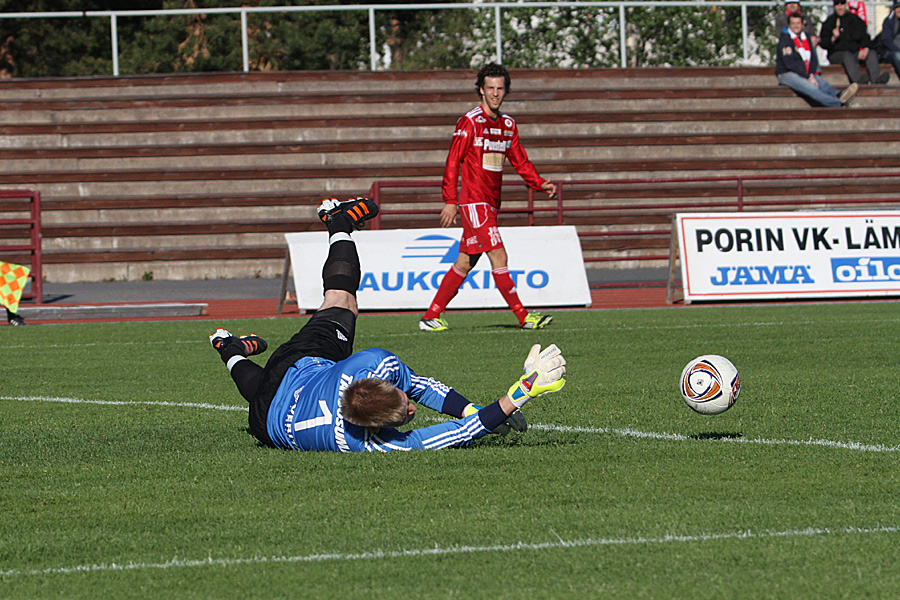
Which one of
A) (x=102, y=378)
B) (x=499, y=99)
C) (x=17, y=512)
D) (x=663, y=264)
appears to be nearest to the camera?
(x=17, y=512)

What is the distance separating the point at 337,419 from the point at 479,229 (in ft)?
22.8

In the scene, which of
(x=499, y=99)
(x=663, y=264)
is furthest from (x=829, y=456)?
(x=663, y=264)

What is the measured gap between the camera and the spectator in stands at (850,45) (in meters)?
26.2

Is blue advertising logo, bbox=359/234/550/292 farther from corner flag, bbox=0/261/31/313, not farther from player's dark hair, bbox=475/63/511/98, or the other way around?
corner flag, bbox=0/261/31/313

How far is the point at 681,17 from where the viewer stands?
3162 cm

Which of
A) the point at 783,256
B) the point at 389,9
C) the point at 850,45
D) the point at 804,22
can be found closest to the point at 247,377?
the point at 783,256

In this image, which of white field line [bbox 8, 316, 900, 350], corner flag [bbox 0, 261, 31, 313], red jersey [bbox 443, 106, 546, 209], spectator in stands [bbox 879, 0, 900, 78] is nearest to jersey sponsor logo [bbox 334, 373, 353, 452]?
white field line [bbox 8, 316, 900, 350]

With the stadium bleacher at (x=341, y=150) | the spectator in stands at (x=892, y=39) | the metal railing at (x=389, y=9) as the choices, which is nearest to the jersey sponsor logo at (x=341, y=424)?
the stadium bleacher at (x=341, y=150)

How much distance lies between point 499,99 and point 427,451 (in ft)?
23.2

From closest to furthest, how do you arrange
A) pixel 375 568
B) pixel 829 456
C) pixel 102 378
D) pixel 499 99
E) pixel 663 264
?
pixel 375 568, pixel 829 456, pixel 102 378, pixel 499 99, pixel 663 264

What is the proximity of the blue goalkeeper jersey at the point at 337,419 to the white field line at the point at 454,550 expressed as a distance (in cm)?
160

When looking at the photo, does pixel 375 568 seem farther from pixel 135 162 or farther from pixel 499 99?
pixel 135 162

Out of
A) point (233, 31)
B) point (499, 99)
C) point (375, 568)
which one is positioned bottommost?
point (375, 568)

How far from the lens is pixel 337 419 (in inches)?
226
